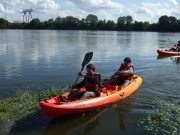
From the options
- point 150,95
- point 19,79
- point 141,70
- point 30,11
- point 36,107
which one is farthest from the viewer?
point 30,11

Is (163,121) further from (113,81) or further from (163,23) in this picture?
(163,23)

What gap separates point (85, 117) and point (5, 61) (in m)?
10.6

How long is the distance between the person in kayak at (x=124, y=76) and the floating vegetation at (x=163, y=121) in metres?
2.12

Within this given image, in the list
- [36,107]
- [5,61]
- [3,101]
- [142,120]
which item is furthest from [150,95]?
[5,61]

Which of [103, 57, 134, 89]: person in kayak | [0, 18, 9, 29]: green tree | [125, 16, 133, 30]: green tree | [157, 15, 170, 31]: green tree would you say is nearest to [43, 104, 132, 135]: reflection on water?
[103, 57, 134, 89]: person in kayak

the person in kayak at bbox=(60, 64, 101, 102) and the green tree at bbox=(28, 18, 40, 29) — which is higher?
the green tree at bbox=(28, 18, 40, 29)

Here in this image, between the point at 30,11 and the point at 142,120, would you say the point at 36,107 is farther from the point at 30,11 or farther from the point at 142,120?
the point at 30,11

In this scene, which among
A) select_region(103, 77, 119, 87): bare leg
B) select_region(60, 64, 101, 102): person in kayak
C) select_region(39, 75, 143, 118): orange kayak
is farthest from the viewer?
select_region(103, 77, 119, 87): bare leg

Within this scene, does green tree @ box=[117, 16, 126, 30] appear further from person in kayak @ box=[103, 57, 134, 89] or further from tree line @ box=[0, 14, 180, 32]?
person in kayak @ box=[103, 57, 134, 89]

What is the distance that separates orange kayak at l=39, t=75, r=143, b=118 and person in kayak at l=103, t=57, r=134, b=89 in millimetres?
487

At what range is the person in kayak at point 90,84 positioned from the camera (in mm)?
7195

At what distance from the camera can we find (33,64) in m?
15.1

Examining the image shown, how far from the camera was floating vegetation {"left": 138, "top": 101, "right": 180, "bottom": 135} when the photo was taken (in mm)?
6041

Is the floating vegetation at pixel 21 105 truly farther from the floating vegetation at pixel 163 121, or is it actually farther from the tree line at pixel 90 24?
the tree line at pixel 90 24
